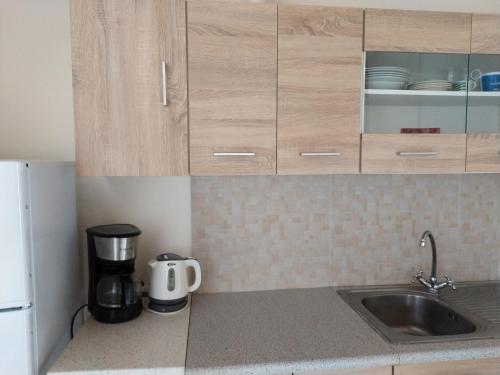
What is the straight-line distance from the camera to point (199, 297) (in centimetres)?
164

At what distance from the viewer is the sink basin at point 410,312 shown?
1612mm

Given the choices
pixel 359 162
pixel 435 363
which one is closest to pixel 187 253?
pixel 359 162

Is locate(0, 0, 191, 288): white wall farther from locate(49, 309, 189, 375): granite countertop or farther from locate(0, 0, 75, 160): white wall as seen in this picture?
locate(49, 309, 189, 375): granite countertop

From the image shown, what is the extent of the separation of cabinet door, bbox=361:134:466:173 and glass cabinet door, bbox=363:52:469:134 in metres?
0.03

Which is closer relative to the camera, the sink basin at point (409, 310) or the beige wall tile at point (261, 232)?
the sink basin at point (409, 310)

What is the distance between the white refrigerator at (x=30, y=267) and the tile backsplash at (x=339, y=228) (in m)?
0.61

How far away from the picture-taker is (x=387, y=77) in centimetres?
144

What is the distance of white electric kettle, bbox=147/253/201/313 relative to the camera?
1432mm

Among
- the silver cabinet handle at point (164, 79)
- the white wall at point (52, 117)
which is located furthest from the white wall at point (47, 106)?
the silver cabinet handle at point (164, 79)

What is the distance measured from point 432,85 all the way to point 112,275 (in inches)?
60.6

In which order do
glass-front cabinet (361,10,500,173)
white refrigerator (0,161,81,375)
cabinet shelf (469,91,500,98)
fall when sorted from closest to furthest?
1. white refrigerator (0,161,81,375)
2. glass-front cabinet (361,10,500,173)
3. cabinet shelf (469,91,500,98)

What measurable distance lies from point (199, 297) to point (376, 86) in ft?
4.04

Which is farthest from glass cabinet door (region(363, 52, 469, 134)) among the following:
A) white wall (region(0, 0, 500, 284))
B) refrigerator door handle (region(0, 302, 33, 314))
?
refrigerator door handle (region(0, 302, 33, 314))

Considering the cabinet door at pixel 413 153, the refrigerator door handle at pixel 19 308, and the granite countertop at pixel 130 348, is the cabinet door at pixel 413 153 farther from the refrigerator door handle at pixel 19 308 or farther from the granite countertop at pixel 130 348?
the refrigerator door handle at pixel 19 308
